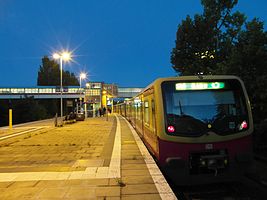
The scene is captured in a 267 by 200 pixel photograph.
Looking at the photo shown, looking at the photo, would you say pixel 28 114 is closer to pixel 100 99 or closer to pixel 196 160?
pixel 100 99

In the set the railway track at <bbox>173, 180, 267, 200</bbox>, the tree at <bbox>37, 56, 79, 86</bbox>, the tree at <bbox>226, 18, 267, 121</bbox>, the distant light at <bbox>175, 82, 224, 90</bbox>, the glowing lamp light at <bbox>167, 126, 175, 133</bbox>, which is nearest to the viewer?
the railway track at <bbox>173, 180, 267, 200</bbox>

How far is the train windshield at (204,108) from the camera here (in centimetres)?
728

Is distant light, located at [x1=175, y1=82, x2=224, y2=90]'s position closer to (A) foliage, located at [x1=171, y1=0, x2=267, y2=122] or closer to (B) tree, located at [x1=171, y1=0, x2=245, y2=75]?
(A) foliage, located at [x1=171, y1=0, x2=267, y2=122]

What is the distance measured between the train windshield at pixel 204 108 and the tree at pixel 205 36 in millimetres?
17681

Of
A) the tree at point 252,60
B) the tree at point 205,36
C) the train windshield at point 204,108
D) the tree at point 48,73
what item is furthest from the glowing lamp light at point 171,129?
the tree at point 48,73

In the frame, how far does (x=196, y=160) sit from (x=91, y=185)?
8.06 feet

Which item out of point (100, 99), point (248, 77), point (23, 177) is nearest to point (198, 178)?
point (23, 177)

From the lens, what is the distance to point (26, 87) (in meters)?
92.4

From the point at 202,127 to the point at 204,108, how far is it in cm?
48

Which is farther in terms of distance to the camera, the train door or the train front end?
the train door

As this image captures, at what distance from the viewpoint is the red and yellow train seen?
7043 mm

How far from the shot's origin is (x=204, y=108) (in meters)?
7.48

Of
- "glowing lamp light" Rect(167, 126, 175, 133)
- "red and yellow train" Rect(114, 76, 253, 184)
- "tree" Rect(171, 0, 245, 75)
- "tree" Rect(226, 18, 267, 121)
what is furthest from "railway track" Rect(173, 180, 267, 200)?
"tree" Rect(171, 0, 245, 75)

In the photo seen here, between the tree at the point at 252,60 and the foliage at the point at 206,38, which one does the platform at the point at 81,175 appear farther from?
the foliage at the point at 206,38
